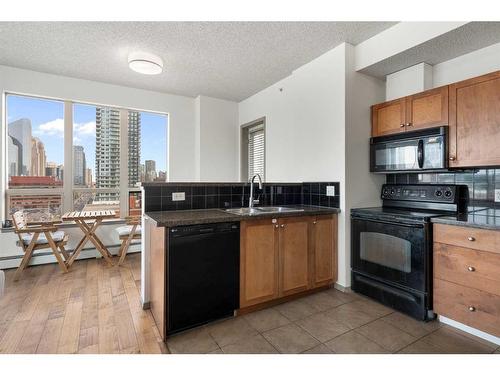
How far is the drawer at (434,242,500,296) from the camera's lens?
1.78m

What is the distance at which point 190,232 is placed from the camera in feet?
6.36

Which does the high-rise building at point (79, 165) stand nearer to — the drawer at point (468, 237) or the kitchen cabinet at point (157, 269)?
the kitchen cabinet at point (157, 269)

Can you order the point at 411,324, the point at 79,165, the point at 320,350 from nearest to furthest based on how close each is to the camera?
the point at 320,350 → the point at 411,324 → the point at 79,165

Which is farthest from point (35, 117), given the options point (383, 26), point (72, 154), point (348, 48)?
point (383, 26)

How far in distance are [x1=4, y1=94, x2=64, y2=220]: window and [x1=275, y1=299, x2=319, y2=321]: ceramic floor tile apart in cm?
360

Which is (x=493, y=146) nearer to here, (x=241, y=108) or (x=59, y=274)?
(x=241, y=108)

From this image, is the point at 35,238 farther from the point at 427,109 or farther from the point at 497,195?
the point at 497,195

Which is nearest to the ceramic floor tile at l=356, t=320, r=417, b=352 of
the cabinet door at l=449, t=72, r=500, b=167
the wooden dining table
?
the cabinet door at l=449, t=72, r=500, b=167

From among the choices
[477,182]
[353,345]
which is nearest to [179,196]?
[353,345]

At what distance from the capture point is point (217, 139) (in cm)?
481

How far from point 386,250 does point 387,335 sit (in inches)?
28.6

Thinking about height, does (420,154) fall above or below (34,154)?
below

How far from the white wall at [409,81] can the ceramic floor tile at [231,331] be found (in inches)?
112

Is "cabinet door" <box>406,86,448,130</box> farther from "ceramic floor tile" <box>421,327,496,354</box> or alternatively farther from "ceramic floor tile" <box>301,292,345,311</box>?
"ceramic floor tile" <box>301,292,345,311</box>
